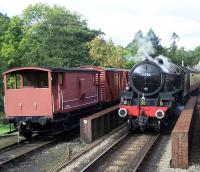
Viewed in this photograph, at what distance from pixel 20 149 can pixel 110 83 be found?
963 centimetres

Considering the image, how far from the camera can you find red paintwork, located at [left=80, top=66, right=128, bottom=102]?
21266mm

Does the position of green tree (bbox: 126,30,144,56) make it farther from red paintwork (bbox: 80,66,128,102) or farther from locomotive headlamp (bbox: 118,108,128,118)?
locomotive headlamp (bbox: 118,108,128,118)

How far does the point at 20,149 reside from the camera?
13617 mm

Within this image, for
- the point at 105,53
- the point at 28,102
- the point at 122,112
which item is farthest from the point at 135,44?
the point at 28,102

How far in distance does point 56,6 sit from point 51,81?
50251 mm

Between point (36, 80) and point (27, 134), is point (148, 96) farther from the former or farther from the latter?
point (27, 134)

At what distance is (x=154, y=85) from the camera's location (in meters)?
15.6

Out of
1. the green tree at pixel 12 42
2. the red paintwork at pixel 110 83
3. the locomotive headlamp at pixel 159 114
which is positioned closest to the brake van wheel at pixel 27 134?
the locomotive headlamp at pixel 159 114

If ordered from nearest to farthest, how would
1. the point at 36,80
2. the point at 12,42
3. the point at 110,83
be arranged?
the point at 36,80, the point at 110,83, the point at 12,42

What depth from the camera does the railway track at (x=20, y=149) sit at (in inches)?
472

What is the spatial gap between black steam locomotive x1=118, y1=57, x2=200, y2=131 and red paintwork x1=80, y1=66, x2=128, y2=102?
4992 millimetres

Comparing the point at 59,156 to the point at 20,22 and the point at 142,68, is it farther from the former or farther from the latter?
the point at 20,22

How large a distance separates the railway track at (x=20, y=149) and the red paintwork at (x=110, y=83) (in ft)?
21.1

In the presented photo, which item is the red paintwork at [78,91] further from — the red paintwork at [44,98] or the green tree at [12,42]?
the green tree at [12,42]
